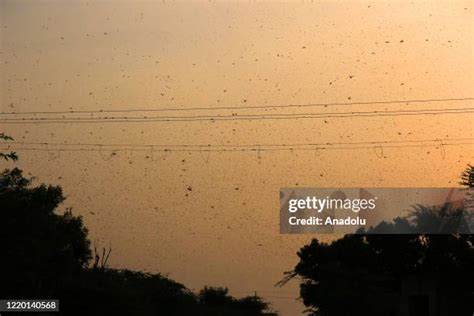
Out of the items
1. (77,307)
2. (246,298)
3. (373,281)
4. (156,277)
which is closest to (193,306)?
(156,277)

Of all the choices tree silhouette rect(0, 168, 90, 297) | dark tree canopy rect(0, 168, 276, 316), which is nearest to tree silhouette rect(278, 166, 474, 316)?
dark tree canopy rect(0, 168, 276, 316)

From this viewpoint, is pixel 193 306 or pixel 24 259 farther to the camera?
pixel 193 306

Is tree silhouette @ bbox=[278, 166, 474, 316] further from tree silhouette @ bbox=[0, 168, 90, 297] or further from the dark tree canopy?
tree silhouette @ bbox=[0, 168, 90, 297]

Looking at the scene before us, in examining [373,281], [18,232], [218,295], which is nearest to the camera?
[18,232]

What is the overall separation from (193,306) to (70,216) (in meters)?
8.73

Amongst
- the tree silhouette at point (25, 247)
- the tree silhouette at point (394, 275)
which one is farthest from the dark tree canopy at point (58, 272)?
the tree silhouette at point (394, 275)

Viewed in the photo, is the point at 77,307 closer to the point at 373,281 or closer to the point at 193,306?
the point at 193,306

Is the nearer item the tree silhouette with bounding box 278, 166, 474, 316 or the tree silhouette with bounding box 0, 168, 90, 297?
the tree silhouette with bounding box 0, 168, 90, 297

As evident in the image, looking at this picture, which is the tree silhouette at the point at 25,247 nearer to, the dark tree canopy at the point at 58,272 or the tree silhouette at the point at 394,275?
the dark tree canopy at the point at 58,272

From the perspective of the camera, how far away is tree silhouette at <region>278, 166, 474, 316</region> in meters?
55.9

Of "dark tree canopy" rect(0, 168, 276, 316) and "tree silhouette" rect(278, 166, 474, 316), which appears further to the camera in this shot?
"tree silhouette" rect(278, 166, 474, 316)

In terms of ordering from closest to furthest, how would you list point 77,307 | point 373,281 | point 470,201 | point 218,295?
point 77,307
point 470,201
point 373,281
point 218,295

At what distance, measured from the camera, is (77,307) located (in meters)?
36.8

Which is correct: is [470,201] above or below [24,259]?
above
